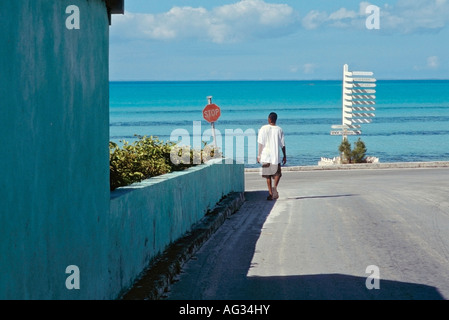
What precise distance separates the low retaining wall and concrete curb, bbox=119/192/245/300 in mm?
83

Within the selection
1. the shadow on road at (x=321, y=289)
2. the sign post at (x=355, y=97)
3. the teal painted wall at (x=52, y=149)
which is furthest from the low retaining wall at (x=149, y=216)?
the sign post at (x=355, y=97)

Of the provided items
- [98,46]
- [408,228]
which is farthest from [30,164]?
[408,228]

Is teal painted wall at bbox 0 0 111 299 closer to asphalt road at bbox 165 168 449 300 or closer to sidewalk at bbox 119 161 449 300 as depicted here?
sidewalk at bbox 119 161 449 300

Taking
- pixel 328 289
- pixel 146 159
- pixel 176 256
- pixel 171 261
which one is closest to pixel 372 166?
pixel 146 159

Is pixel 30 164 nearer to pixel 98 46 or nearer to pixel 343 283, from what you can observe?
pixel 98 46

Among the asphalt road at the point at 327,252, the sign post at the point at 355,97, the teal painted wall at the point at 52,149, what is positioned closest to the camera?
the teal painted wall at the point at 52,149

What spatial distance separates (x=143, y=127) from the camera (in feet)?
277

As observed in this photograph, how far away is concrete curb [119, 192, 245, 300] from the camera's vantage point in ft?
23.8

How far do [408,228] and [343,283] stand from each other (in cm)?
438

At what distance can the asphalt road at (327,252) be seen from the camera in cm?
792

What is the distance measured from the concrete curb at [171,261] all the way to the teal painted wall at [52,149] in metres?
0.89

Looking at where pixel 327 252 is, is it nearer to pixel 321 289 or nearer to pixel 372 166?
pixel 321 289

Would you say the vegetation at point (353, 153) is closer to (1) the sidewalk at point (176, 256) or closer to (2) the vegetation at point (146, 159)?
(1) the sidewalk at point (176, 256)

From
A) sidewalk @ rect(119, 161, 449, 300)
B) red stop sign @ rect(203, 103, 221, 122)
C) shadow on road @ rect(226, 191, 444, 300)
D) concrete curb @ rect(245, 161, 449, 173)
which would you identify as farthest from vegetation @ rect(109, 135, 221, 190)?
concrete curb @ rect(245, 161, 449, 173)
